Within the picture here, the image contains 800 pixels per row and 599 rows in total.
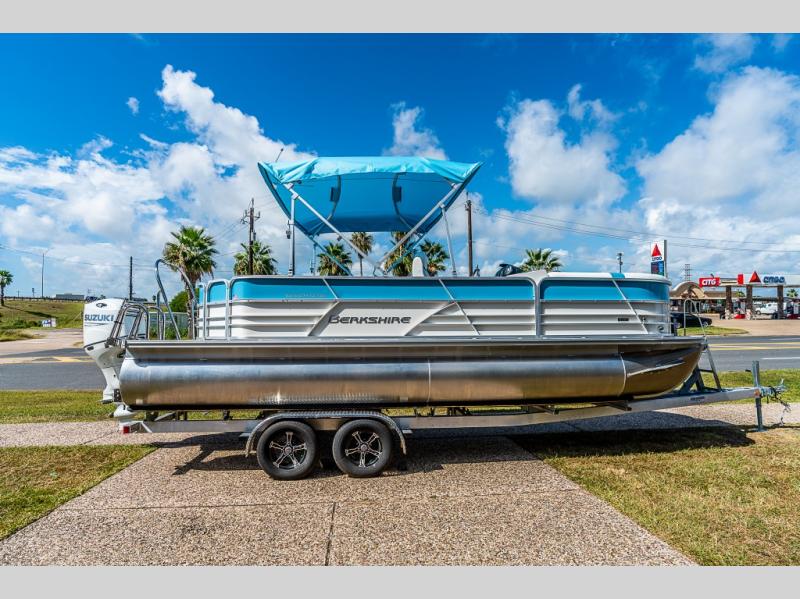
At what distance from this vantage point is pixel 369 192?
5.76 meters

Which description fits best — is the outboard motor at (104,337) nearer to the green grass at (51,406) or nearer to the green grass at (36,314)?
the green grass at (51,406)

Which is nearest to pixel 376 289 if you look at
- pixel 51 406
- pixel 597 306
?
pixel 597 306

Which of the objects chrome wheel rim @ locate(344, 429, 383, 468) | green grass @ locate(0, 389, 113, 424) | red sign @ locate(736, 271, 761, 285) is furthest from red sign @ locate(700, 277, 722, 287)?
green grass @ locate(0, 389, 113, 424)

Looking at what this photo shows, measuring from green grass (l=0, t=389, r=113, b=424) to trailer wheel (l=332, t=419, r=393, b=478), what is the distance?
499cm

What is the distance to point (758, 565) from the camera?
3016 mm

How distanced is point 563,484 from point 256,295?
3.38 m

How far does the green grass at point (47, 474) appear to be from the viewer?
12.9ft

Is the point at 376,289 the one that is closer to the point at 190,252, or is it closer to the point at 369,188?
the point at 369,188

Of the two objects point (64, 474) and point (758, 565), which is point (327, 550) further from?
point (64, 474)

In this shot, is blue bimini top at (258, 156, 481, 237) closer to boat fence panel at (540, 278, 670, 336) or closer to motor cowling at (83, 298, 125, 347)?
boat fence panel at (540, 278, 670, 336)

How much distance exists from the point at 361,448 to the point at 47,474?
10.6 ft

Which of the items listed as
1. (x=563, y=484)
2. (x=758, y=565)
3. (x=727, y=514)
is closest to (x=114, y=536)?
(x=563, y=484)

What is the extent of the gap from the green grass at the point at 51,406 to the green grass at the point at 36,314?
152ft

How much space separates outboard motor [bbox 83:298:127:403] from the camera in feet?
17.3
